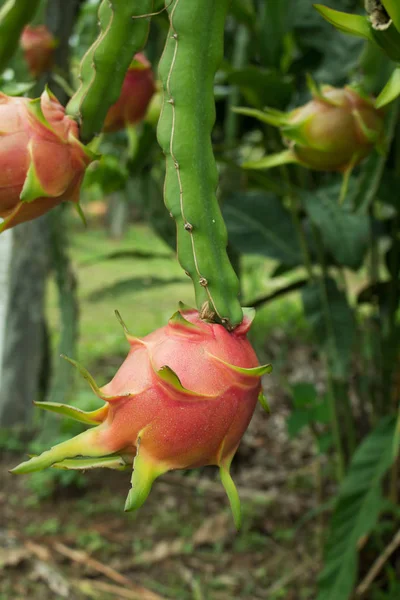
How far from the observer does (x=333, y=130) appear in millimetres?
512

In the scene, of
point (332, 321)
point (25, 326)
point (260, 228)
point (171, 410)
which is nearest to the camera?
point (171, 410)

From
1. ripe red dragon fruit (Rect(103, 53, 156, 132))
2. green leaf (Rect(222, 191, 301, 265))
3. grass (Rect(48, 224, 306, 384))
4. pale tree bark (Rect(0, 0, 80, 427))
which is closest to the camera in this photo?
ripe red dragon fruit (Rect(103, 53, 156, 132))

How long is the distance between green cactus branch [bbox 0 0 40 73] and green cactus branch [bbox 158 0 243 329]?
194mm

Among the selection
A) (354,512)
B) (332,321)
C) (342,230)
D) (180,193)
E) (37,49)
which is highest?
(180,193)

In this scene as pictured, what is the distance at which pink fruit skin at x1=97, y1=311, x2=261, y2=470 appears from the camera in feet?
1.11

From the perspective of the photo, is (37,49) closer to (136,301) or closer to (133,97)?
(133,97)

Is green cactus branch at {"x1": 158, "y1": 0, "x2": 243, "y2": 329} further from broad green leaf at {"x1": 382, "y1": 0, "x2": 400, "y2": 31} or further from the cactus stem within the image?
broad green leaf at {"x1": 382, "y1": 0, "x2": 400, "y2": 31}

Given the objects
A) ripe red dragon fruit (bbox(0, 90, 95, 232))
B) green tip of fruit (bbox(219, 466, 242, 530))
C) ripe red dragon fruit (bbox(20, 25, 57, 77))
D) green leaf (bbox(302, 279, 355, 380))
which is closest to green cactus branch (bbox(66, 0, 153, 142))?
ripe red dragon fruit (bbox(0, 90, 95, 232))

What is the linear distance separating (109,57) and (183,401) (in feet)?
0.82

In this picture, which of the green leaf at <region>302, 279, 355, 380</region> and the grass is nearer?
the green leaf at <region>302, 279, 355, 380</region>

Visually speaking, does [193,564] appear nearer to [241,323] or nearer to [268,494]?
[268,494]

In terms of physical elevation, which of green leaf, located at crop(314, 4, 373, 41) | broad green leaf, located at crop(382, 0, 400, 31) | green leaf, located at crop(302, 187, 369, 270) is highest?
broad green leaf, located at crop(382, 0, 400, 31)

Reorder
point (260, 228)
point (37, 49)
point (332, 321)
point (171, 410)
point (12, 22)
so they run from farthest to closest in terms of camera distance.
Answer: point (260, 228) → point (332, 321) → point (37, 49) → point (12, 22) → point (171, 410)

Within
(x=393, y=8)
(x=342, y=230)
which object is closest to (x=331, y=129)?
(x=393, y=8)
